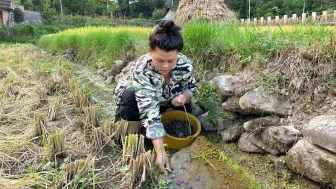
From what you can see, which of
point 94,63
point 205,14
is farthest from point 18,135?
→ point 94,63

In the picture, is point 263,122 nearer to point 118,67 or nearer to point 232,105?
point 232,105

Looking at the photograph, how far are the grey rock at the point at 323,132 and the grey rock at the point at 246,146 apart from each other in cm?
43

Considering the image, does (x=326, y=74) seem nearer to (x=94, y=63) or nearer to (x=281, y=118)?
(x=281, y=118)

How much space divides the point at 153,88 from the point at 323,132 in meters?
1.19

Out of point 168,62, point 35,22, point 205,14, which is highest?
point 35,22

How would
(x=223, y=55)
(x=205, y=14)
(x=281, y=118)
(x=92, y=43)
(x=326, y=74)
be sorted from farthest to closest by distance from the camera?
1. (x=92, y=43)
2. (x=205, y=14)
3. (x=223, y=55)
4. (x=281, y=118)
5. (x=326, y=74)

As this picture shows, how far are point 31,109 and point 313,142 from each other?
293 centimetres

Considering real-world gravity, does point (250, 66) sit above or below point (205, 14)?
below

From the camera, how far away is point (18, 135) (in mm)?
2227

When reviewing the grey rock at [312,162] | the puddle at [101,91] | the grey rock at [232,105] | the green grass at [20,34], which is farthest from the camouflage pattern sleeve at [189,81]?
the green grass at [20,34]

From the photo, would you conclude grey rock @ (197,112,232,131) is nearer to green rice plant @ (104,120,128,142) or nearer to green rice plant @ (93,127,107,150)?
green rice plant @ (104,120,128,142)

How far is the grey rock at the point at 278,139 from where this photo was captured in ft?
5.61

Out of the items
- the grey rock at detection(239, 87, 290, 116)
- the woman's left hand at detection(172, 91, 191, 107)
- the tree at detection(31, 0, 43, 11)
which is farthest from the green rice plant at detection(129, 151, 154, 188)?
the tree at detection(31, 0, 43, 11)

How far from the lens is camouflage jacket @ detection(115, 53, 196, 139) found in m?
1.84
